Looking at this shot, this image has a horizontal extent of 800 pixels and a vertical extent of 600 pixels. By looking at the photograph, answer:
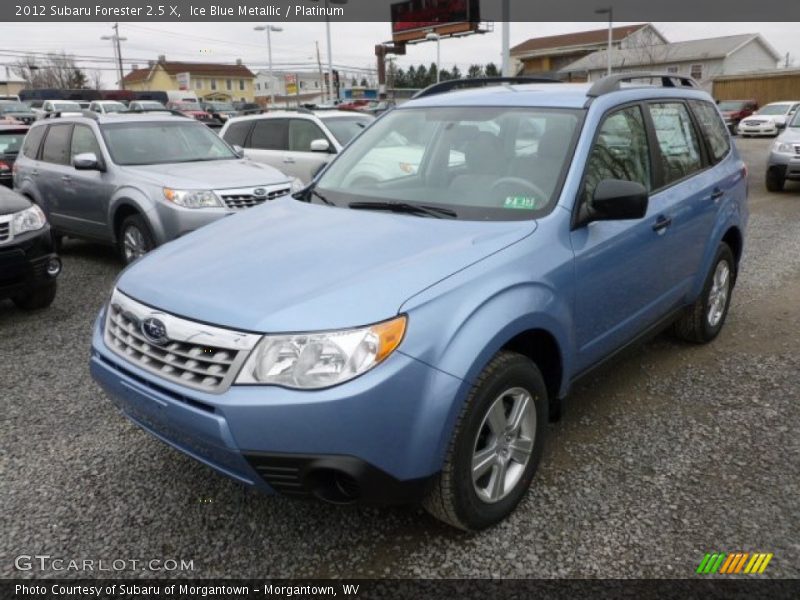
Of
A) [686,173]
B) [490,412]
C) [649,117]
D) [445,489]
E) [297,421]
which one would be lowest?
[445,489]

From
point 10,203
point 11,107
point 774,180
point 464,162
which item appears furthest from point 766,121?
point 11,107

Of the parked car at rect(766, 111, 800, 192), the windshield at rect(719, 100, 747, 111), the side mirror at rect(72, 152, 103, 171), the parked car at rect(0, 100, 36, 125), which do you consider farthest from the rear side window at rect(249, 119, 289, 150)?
the windshield at rect(719, 100, 747, 111)

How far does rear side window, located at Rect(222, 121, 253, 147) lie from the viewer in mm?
10562

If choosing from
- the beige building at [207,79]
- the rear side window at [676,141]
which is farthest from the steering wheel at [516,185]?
the beige building at [207,79]

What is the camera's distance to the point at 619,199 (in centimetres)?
289

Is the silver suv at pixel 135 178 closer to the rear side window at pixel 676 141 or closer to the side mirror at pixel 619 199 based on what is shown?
the rear side window at pixel 676 141

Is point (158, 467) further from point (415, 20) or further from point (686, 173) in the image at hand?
point (415, 20)

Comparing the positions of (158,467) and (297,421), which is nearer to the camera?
(297,421)

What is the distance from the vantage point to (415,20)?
41.7 metres

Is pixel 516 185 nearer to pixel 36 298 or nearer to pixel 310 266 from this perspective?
pixel 310 266

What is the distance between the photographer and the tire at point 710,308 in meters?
4.45

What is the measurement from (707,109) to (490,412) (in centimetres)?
320

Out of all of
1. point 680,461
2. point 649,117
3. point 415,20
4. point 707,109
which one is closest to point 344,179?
point 649,117

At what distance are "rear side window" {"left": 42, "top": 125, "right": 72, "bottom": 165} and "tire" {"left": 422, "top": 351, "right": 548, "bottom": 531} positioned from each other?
6.97 meters
